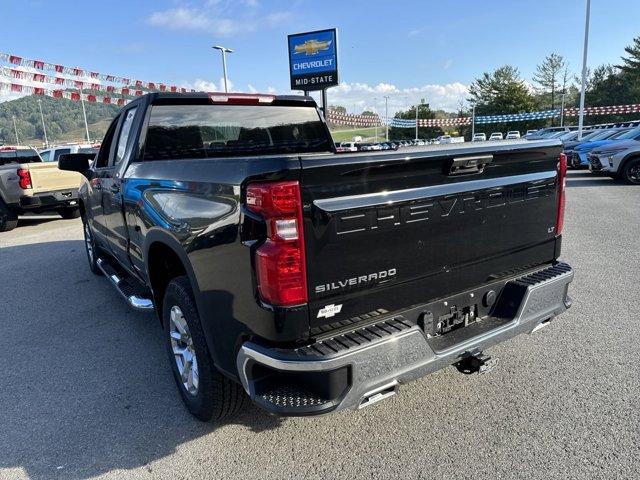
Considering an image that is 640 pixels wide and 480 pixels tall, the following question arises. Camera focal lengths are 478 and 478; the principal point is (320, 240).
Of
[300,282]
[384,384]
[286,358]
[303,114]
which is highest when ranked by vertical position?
[303,114]

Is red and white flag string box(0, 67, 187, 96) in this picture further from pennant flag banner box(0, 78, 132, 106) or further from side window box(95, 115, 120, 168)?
side window box(95, 115, 120, 168)

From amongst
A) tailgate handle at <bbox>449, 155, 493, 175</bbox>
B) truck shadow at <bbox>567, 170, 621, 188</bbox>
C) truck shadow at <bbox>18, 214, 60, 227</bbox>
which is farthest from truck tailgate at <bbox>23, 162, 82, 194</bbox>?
truck shadow at <bbox>567, 170, 621, 188</bbox>

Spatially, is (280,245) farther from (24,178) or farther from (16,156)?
(16,156)

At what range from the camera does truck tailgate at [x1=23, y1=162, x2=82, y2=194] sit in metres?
10.2

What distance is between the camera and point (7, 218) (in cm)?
1061

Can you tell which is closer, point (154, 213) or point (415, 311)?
point (415, 311)

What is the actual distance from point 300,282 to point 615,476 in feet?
6.00

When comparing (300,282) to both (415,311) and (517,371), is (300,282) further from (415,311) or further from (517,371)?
(517,371)

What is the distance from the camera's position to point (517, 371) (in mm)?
3420

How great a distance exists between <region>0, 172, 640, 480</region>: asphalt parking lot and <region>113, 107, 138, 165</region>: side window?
5.33 ft

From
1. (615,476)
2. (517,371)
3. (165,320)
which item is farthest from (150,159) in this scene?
(615,476)

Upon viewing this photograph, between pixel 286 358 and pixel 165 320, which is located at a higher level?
pixel 286 358

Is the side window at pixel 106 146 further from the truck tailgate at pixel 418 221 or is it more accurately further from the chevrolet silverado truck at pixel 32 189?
the chevrolet silverado truck at pixel 32 189

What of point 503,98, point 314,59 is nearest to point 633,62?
point 503,98
